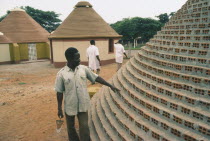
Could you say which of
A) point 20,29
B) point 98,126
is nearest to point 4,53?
point 20,29

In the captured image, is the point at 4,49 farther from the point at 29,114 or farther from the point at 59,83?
the point at 59,83

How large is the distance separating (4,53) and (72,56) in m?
18.0

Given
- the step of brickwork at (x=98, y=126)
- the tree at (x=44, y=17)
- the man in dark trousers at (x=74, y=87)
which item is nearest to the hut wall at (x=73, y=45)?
the step of brickwork at (x=98, y=126)

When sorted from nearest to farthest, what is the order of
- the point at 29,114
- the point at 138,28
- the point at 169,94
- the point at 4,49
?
1. the point at 169,94
2. the point at 29,114
3. the point at 4,49
4. the point at 138,28

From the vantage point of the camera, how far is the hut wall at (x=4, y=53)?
1761cm

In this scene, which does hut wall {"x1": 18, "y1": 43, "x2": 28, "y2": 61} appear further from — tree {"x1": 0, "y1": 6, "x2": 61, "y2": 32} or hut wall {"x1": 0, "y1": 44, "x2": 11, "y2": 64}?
tree {"x1": 0, "y1": 6, "x2": 61, "y2": 32}

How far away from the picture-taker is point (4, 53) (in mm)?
17844

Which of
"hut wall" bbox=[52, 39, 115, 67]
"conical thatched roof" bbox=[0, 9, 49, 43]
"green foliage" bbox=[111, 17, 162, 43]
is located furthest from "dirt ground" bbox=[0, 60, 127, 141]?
"green foliage" bbox=[111, 17, 162, 43]

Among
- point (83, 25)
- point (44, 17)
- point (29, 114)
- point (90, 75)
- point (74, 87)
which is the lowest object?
point (29, 114)

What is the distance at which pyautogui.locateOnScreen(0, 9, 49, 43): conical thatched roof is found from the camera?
63.4ft

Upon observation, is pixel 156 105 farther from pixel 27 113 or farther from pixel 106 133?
pixel 27 113

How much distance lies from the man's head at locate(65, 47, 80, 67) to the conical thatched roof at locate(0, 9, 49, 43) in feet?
60.9

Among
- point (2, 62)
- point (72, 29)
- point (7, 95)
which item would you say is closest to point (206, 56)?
point (7, 95)

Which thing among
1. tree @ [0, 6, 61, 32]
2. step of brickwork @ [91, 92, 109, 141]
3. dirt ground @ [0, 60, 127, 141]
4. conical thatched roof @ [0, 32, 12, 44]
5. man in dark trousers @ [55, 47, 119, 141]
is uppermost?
tree @ [0, 6, 61, 32]
